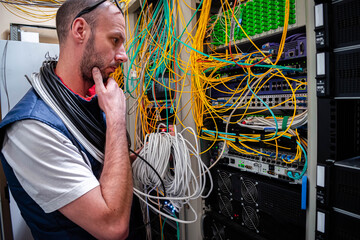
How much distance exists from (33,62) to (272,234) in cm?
245

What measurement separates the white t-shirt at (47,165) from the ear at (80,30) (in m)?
0.41

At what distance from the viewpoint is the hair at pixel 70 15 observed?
981mm

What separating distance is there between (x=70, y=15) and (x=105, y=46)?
21cm

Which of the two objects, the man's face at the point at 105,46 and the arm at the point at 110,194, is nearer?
the arm at the point at 110,194

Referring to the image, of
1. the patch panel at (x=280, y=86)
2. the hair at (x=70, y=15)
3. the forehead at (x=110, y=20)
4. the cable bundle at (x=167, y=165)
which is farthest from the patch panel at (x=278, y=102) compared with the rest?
the hair at (x=70, y=15)

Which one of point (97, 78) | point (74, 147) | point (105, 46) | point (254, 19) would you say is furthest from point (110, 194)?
point (254, 19)

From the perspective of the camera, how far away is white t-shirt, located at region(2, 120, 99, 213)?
720 mm

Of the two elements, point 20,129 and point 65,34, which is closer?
point 20,129

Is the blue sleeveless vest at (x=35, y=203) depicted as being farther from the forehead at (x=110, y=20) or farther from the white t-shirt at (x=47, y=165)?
the forehead at (x=110, y=20)

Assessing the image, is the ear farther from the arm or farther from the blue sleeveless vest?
the blue sleeveless vest

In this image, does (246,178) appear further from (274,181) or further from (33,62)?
(33,62)

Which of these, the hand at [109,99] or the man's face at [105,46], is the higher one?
the man's face at [105,46]

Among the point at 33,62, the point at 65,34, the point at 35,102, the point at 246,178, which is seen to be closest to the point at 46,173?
the point at 35,102

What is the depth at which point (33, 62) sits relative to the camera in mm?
2240
